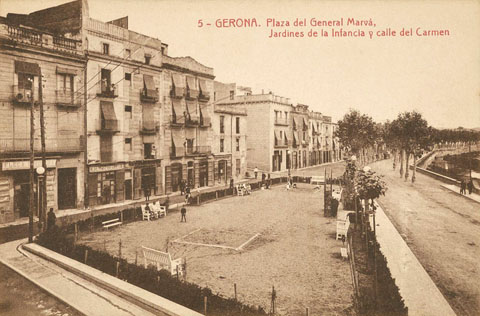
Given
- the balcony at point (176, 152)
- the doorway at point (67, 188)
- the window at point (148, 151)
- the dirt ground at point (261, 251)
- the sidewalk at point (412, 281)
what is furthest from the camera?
the balcony at point (176, 152)

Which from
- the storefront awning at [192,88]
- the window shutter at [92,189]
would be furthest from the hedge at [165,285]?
the storefront awning at [192,88]

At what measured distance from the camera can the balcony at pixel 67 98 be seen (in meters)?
20.4

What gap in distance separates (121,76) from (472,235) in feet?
79.2

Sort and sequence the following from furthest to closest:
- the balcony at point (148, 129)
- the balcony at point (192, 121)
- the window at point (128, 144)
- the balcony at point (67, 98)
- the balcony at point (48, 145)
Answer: the balcony at point (192, 121) < the balcony at point (148, 129) < the window at point (128, 144) < the balcony at point (67, 98) < the balcony at point (48, 145)

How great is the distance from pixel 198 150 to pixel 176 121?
409 cm

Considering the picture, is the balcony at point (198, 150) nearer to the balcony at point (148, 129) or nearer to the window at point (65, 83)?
the balcony at point (148, 129)

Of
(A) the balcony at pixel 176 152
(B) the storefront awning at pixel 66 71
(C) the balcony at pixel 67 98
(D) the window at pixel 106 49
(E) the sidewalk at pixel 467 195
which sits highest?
(D) the window at pixel 106 49

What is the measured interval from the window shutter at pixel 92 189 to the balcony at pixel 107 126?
3086mm

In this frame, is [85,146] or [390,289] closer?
[390,289]

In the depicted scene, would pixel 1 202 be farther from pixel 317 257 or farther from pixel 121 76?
pixel 317 257

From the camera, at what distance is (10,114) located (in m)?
18.0

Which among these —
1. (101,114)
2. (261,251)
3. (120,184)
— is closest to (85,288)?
(261,251)

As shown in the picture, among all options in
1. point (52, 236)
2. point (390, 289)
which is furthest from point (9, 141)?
point (390, 289)

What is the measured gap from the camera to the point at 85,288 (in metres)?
8.80
